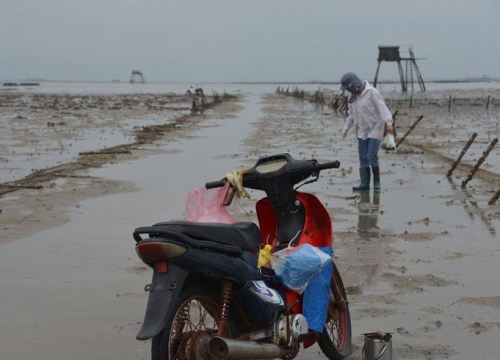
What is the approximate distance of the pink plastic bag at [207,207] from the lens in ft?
15.1

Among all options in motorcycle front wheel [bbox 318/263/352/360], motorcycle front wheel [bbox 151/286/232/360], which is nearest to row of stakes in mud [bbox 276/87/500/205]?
motorcycle front wheel [bbox 318/263/352/360]

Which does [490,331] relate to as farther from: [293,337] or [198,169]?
[198,169]

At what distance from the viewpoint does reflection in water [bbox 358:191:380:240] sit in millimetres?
9025

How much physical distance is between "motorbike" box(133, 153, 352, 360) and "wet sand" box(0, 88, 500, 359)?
2.58 feet

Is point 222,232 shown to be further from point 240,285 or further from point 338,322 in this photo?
point 338,322

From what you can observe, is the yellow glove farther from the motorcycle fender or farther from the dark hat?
the dark hat

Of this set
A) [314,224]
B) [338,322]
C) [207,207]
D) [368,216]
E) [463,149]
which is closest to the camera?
[207,207]

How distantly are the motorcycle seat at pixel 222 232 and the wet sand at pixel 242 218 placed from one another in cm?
124

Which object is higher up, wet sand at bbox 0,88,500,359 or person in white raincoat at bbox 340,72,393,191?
person in white raincoat at bbox 340,72,393,191

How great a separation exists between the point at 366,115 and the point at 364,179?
116cm

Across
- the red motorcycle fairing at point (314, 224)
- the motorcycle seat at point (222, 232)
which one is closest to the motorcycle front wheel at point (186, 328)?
the motorcycle seat at point (222, 232)

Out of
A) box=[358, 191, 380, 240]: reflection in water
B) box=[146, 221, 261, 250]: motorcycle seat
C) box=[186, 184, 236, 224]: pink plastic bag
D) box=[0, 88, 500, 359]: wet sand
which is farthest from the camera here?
box=[358, 191, 380, 240]: reflection in water

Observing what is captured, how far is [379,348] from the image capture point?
4699mm

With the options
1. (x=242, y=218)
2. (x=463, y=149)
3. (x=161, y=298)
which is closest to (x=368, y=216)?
(x=242, y=218)
